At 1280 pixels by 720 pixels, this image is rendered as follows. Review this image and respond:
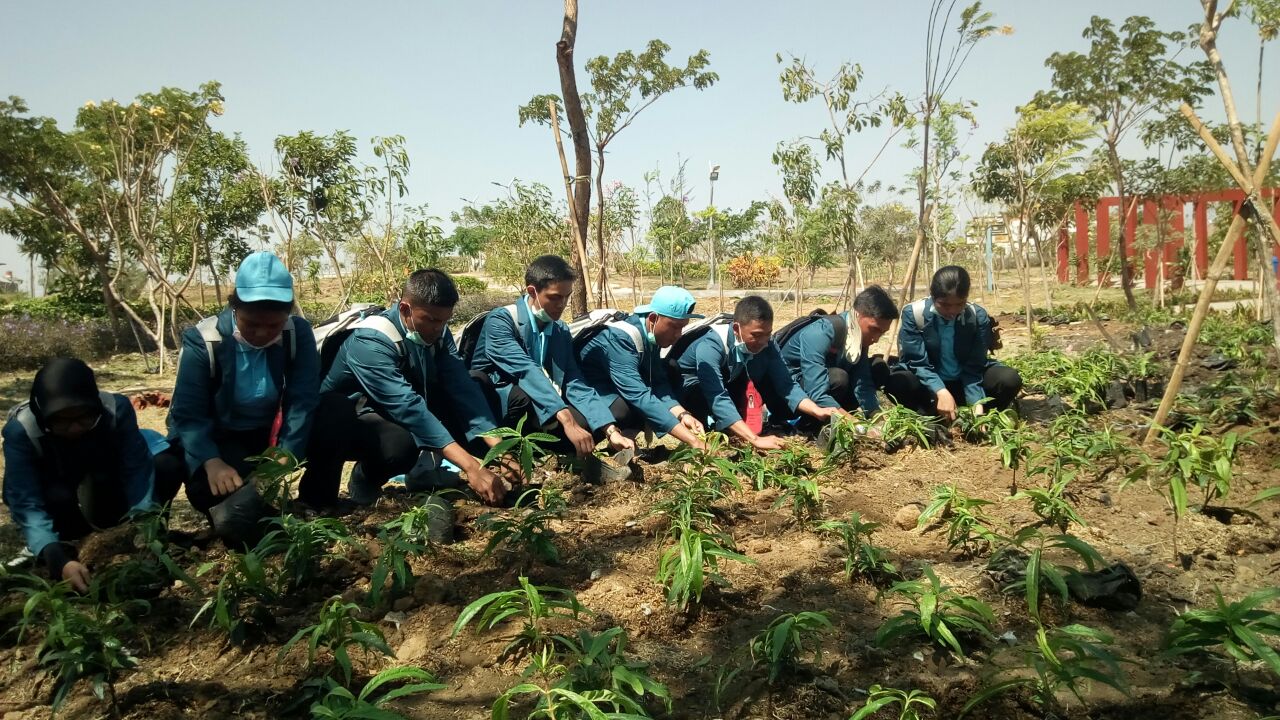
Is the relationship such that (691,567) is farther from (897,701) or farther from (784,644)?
(897,701)

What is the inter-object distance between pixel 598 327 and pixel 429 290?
1.36 metres

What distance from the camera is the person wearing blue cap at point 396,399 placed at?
359 centimetres

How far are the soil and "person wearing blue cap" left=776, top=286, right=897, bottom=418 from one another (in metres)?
1.57

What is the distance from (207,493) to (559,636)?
177cm

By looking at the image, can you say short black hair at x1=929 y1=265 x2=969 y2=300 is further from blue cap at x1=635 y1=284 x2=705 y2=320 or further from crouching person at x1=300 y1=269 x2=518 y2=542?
crouching person at x1=300 y1=269 x2=518 y2=542

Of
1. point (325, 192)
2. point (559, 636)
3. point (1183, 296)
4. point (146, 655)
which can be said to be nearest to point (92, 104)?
point (325, 192)

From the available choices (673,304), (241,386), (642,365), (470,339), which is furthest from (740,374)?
(241,386)

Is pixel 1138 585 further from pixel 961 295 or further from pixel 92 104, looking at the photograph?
pixel 92 104

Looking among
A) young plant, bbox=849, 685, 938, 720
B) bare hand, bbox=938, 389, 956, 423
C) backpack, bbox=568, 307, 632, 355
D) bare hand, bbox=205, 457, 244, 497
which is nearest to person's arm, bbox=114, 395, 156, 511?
bare hand, bbox=205, 457, 244, 497

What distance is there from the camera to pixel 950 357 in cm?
529

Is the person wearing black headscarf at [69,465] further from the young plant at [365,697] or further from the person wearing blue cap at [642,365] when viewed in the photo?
the person wearing blue cap at [642,365]

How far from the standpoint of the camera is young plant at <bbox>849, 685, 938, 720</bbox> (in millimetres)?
1810

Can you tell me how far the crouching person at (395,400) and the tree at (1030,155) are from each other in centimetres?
848

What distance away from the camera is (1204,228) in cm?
1590
